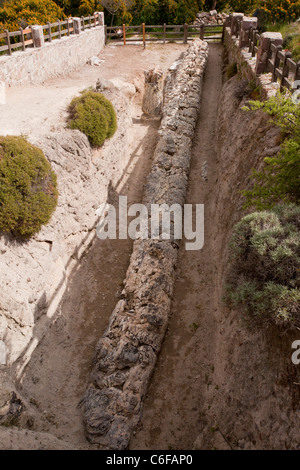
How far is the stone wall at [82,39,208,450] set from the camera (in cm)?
747

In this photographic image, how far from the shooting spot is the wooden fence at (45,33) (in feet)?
50.3

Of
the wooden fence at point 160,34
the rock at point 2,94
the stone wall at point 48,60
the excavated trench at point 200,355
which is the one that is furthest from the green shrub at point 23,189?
the wooden fence at point 160,34

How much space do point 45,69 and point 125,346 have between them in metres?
15.8

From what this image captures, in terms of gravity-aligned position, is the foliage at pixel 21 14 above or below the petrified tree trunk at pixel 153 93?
above

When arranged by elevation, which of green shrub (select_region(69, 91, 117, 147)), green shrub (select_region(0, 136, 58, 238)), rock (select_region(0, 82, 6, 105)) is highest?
rock (select_region(0, 82, 6, 105))

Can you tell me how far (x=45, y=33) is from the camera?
20953 millimetres

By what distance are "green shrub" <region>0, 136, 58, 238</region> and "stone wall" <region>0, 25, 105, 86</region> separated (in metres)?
7.93

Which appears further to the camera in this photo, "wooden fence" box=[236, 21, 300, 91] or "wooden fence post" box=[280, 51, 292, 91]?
"wooden fence post" box=[280, 51, 292, 91]

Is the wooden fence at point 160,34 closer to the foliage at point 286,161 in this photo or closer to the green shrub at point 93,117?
the green shrub at point 93,117

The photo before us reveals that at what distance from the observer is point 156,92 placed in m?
19.7

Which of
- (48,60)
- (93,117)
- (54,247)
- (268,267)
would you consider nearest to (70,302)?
(54,247)

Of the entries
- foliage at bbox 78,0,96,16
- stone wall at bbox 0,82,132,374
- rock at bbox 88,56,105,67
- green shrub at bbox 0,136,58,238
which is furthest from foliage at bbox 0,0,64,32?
green shrub at bbox 0,136,58,238

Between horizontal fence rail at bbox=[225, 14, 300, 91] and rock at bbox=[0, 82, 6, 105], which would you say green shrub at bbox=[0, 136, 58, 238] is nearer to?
rock at bbox=[0, 82, 6, 105]

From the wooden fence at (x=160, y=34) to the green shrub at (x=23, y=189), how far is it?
71.1 ft
